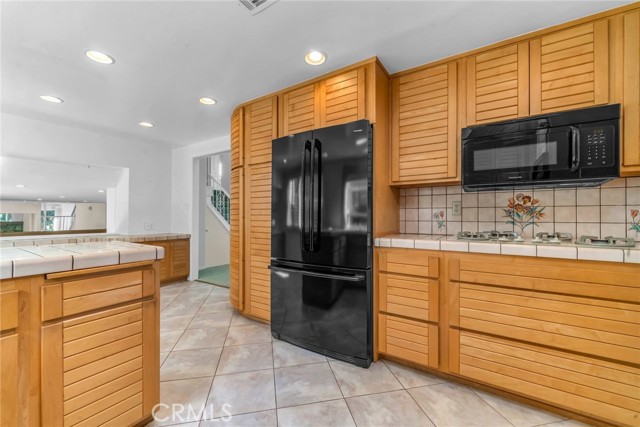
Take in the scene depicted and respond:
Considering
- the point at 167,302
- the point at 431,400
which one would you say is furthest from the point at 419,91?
the point at 167,302

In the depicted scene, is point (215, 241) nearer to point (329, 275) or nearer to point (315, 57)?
point (329, 275)

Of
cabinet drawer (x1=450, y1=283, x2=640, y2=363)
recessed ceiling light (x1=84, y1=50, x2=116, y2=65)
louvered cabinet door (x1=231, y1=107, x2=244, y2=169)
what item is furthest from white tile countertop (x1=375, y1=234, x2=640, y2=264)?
recessed ceiling light (x1=84, y1=50, x2=116, y2=65)

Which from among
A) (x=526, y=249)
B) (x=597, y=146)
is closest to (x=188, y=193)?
(x=526, y=249)

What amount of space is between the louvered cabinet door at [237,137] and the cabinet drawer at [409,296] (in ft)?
6.34

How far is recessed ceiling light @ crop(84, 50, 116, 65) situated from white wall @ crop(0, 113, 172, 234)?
2216 mm

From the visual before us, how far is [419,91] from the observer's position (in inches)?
83.0

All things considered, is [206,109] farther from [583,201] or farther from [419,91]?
[583,201]

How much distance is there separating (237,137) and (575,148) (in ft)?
9.33

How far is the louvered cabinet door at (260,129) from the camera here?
8.38 ft

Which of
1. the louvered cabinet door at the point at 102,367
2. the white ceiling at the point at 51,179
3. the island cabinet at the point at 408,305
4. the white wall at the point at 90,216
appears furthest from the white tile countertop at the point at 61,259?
the white wall at the point at 90,216

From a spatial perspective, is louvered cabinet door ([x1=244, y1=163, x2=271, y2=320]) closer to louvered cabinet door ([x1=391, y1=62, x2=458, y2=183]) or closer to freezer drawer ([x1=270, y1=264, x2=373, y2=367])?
freezer drawer ([x1=270, y1=264, x2=373, y2=367])

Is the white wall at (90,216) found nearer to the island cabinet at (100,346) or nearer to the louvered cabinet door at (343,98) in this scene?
the island cabinet at (100,346)

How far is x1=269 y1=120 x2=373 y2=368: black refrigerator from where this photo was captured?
1.93 m

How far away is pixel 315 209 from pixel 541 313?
1554 mm
